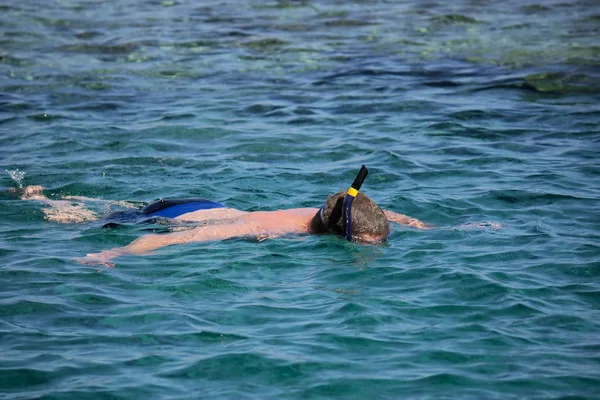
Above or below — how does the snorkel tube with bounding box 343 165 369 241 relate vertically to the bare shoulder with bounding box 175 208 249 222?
above

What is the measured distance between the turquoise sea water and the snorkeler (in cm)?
12

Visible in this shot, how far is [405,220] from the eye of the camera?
773 cm

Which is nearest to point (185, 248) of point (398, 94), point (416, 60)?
point (398, 94)

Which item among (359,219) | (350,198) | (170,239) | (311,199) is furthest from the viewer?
(311,199)

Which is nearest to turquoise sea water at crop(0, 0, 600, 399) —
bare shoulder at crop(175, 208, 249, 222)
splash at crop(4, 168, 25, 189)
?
splash at crop(4, 168, 25, 189)

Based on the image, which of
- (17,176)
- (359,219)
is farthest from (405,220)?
(17,176)

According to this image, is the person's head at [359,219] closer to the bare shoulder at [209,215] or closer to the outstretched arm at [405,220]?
the outstretched arm at [405,220]

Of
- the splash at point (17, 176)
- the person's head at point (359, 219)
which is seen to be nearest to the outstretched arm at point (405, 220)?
the person's head at point (359, 219)

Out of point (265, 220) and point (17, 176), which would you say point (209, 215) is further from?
point (17, 176)

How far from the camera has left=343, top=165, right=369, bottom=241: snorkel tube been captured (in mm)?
6734

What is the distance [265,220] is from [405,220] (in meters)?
1.31

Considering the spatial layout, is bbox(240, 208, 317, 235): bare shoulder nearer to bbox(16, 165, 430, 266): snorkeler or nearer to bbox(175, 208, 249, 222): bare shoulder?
bbox(16, 165, 430, 266): snorkeler

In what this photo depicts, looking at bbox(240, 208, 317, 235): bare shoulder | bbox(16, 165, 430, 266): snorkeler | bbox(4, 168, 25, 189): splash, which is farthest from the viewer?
bbox(4, 168, 25, 189): splash

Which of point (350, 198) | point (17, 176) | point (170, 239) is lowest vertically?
point (170, 239)
